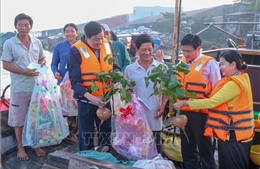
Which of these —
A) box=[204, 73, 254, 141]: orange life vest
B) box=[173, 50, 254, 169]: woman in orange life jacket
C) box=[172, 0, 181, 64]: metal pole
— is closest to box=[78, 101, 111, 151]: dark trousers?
box=[173, 50, 254, 169]: woman in orange life jacket

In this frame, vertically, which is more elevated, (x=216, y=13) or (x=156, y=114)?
(x=216, y=13)

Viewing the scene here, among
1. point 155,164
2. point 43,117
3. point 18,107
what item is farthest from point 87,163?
point 18,107

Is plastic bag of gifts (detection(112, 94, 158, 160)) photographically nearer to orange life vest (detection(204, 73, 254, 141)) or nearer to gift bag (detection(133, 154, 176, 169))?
gift bag (detection(133, 154, 176, 169))

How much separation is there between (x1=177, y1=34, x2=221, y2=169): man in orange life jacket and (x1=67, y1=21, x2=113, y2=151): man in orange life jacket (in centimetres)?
74

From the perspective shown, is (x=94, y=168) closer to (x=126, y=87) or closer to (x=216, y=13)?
(x=126, y=87)

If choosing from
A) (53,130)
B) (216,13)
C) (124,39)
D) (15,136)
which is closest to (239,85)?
(53,130)

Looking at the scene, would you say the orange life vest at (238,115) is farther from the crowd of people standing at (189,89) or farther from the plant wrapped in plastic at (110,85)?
the plant wrapped in plastic at (110,85)

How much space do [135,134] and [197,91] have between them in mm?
672

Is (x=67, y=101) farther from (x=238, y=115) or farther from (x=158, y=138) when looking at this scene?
(x=238, y=115)

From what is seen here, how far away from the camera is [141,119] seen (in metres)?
2.58

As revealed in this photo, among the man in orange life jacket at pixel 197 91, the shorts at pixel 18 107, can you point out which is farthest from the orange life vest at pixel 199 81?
the shorts at pixel 18 107

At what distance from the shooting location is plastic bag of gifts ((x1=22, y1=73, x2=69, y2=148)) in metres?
3.36

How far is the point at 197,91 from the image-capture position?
8.41 ft

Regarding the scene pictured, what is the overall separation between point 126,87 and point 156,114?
1.25ft
